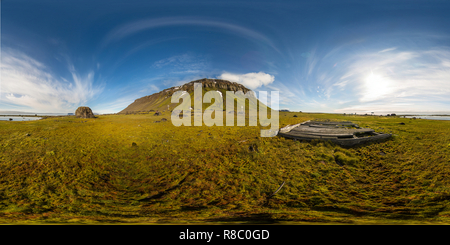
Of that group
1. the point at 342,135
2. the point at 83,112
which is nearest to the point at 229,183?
the point at 342,135

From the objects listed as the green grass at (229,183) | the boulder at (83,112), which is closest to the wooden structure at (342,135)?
the green grass at (229,183)

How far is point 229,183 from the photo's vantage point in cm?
731

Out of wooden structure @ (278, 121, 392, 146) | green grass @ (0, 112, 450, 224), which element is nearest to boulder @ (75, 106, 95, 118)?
green grass @ (0, 112, 450, 224)

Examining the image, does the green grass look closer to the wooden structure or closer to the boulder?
the wooden structure

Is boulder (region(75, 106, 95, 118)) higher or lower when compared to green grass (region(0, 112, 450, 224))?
higher

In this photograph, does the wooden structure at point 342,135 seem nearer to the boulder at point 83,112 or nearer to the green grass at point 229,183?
the green grass at point 229,183

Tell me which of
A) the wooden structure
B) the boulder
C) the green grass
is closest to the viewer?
the green grass

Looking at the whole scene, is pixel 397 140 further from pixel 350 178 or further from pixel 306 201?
pixel 306 201

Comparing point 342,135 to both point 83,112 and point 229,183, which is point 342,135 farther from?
point 83,112

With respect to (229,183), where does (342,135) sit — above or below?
above

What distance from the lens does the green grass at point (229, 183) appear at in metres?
4.76

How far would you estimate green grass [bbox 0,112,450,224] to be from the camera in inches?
187
